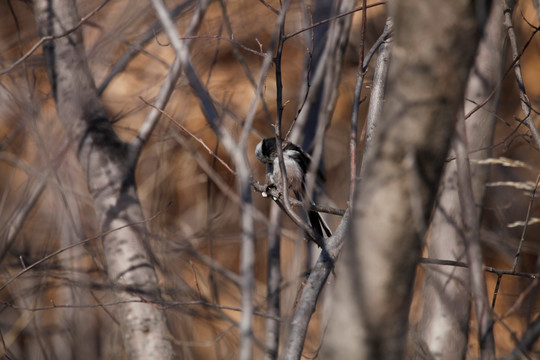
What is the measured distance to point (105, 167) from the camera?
3170 millimetres

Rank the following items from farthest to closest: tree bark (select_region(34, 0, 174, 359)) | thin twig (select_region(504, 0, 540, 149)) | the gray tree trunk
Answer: tree bark (select_region(34, 0, 174, 359))
the gray tree trunk
thin twig (select_region(504, 0, 540, 149))

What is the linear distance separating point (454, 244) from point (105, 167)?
195 centimetres

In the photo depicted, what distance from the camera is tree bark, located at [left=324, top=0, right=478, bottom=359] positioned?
911 millimetres

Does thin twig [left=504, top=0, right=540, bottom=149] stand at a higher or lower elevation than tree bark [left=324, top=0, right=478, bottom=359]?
higher

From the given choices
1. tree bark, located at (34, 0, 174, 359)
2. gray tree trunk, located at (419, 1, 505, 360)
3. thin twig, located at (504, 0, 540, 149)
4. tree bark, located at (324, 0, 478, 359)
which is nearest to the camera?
tree bark, located at (324, 0, 478, 359)

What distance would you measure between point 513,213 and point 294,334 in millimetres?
3037

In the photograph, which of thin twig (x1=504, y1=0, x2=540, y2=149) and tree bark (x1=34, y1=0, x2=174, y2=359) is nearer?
thin twig (x1=504, y1=0, x2=540, y2=149)

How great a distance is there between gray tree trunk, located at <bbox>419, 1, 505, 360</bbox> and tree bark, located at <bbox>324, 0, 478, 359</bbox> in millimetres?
1610

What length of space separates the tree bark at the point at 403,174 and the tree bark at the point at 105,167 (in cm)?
217

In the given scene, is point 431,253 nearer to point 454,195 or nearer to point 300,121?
point 454,195

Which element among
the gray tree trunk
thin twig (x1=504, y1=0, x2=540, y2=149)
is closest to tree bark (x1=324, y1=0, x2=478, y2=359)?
thin twig (x1=504, y1=0, x2=540, y2=149)

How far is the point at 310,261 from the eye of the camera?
3.99 meters

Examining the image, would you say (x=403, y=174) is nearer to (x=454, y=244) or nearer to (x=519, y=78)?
(x=519, y=78)

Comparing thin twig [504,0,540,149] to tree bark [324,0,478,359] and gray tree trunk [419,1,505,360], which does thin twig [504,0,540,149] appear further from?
tree bark [324,0,478,359]
